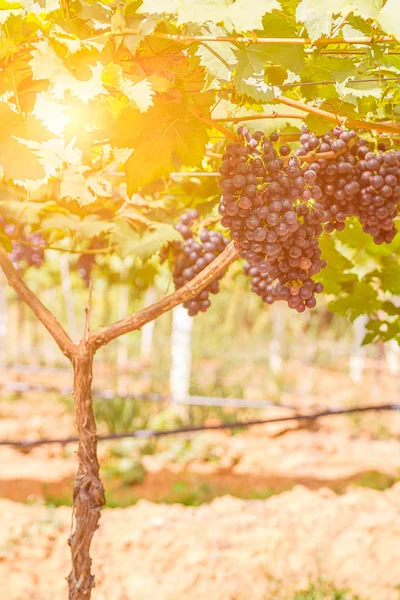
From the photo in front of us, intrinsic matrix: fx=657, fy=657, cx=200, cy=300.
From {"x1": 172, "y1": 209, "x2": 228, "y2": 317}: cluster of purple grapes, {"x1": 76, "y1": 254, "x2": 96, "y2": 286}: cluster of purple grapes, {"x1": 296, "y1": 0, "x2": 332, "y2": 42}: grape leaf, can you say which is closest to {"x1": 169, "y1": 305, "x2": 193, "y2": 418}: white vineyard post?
{"x1": 76, "y1": 254, "x2": 96, "y2": 286}: cluster of purple grapes

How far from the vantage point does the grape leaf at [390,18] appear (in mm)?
1255

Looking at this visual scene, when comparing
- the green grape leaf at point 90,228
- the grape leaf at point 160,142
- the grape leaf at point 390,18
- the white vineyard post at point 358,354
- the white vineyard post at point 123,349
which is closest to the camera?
the grape leaf at point 390,18

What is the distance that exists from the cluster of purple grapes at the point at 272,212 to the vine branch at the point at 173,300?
0.23m

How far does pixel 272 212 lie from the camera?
166 centimetres

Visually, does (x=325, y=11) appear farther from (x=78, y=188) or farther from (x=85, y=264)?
(x=85, y=264)

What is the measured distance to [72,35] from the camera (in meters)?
1.57

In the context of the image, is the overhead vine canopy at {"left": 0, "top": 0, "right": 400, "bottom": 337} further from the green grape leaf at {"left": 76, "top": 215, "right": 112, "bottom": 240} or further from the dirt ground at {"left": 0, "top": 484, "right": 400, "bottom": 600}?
the dirt ground at {"left": 0, "top": 484, "right": 400, "bottom": 600}

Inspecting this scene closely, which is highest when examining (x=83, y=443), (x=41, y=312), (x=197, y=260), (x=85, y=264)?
(x=85, y=264)

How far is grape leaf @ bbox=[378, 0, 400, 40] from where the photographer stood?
1.25 m

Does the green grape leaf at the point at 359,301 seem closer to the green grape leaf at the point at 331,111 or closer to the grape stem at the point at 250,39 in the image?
the green grape leaf at the point at 331,111

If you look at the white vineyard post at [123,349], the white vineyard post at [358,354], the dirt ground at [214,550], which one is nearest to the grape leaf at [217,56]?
the dirt ground at [214,550]

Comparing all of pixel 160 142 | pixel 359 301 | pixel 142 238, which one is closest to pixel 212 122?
pixel 160 142

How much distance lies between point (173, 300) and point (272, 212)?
551 mm

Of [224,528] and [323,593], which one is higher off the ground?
[224,528]
